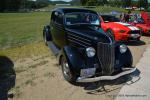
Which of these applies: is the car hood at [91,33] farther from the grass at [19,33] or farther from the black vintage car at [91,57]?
the grass at [19,33]

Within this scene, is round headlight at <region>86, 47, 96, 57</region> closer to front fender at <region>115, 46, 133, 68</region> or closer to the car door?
front fender at <region>115, 46, 133, 68</region>

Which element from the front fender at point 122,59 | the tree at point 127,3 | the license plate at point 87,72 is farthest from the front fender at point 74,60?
the tree at point 127,3

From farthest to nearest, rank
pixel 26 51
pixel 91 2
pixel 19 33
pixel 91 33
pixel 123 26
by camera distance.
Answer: pixel 91 2 → pixel 19 33 → pixel 123 26 → pixel 26 51 → pixel 91 33

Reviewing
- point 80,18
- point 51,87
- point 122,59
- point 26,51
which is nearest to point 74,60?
→ point 51,87

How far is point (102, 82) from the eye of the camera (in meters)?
6.41

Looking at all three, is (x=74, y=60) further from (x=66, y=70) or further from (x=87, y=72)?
(x=66, y=70)

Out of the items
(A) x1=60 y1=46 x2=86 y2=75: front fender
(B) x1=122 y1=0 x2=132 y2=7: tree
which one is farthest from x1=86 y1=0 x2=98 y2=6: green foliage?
(A) x1=60 y1=46 x2=86 y2=75: front fender

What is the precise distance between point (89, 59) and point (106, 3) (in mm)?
97043

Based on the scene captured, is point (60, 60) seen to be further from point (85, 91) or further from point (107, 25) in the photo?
point (107, 25)

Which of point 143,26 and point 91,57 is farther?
point 143,26

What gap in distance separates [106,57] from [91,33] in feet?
3.61

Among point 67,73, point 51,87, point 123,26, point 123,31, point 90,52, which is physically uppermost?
point 123,26

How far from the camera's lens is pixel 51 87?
20.4 feet

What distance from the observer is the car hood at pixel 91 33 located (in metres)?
6.36
